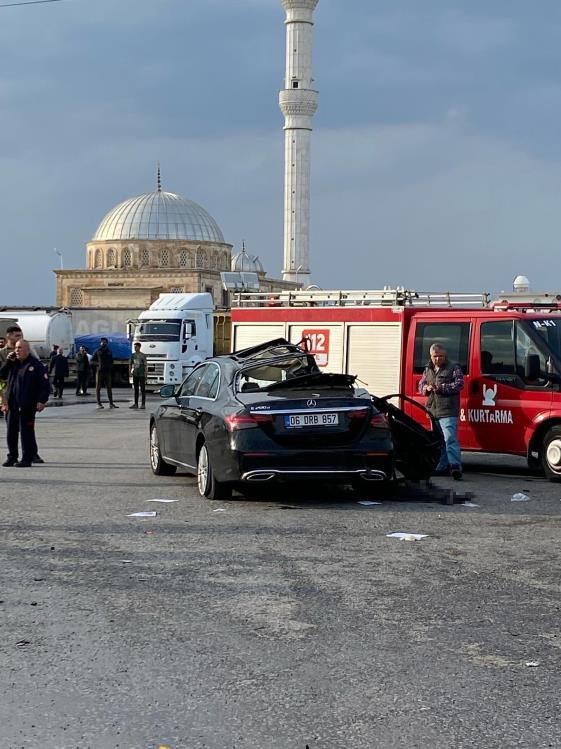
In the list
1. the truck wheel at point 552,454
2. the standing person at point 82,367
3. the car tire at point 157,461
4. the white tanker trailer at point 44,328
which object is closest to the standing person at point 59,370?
the standing person at point 82,367

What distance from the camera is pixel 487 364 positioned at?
1346 centimetres

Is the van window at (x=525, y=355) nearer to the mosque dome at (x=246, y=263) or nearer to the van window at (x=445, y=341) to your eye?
the van window at (x=445, y=341)

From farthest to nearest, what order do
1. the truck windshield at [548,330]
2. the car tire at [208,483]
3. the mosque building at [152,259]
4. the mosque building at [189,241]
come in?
the mosque building at [152,259] → the mosque building at [189,241] → the truck windshield at [548,330] → the car tire at [208,483]

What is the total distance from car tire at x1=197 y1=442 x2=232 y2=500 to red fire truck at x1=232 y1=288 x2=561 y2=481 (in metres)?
3.84

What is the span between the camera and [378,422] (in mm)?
10641

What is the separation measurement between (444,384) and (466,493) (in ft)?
6.24

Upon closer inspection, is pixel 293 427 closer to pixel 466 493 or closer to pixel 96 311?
pixel 466 493

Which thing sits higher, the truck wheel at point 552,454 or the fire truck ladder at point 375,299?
the fire truck ladder at point 375,299

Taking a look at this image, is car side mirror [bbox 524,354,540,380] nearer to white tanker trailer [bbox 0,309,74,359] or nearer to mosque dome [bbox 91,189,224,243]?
white tanker trailer [bbox 0,309,74,359]

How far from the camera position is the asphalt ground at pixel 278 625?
440 cm

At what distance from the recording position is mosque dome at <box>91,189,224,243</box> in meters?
105

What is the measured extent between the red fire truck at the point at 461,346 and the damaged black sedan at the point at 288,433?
9.07ft

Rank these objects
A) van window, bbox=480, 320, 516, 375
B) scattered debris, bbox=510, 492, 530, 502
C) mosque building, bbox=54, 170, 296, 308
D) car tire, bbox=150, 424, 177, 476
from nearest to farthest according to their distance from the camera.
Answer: scattered debris, bbox=510, 492, 530, 502 → car tire, bbox=150, 424, 177, 476 → van window, bbox=480, 320, 516, 375 → mosque building, bbox=54, 170, 296, 308

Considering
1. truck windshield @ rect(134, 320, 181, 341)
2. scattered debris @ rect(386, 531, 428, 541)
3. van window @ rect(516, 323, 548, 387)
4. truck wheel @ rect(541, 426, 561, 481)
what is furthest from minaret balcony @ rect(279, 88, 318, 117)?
scattered debris @ rect(386, 531, 428, 541)
